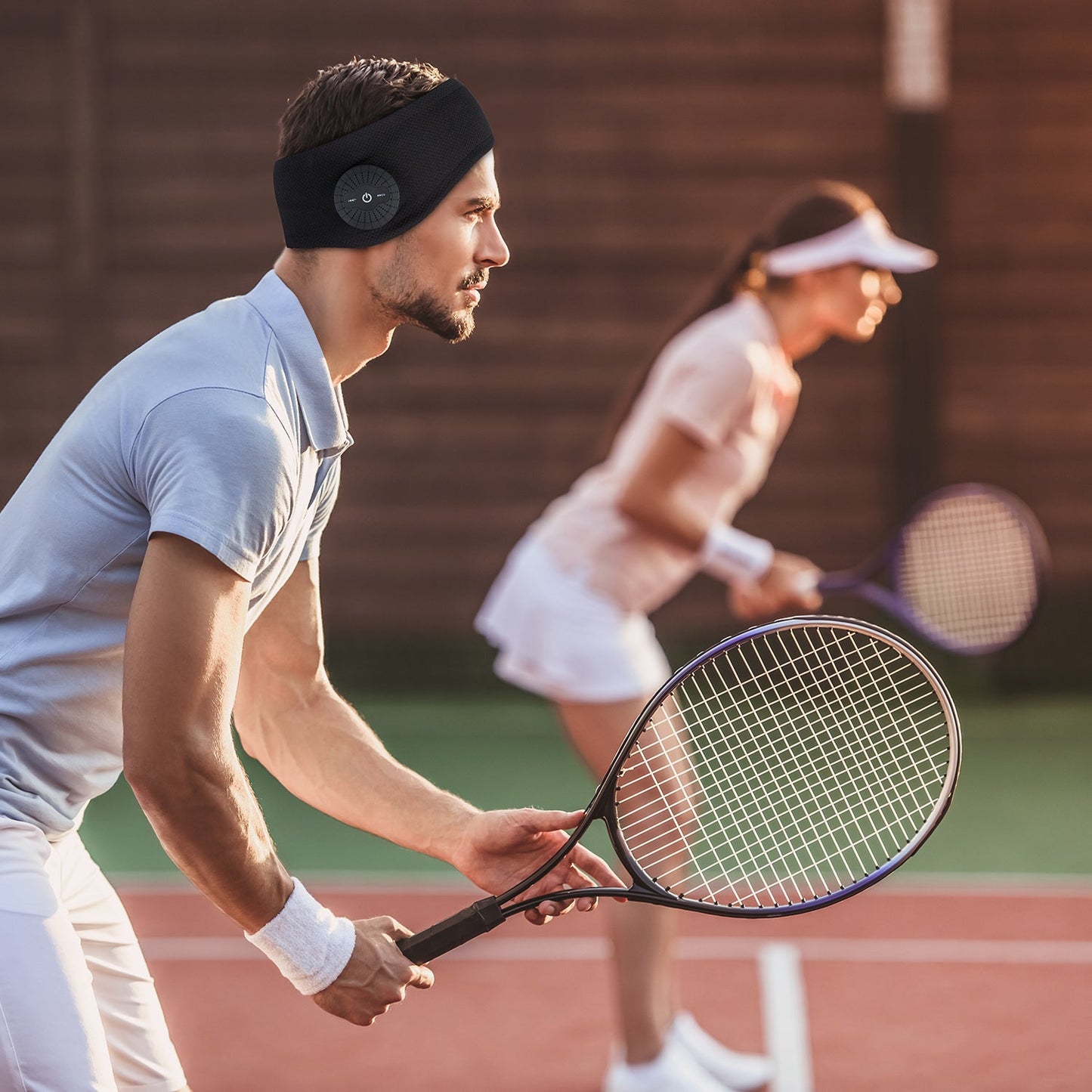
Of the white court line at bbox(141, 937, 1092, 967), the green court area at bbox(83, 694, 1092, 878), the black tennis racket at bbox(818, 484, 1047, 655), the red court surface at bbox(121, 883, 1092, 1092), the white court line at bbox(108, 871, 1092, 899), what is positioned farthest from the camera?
the green court area at bbox(83, 694, 1092, 878)

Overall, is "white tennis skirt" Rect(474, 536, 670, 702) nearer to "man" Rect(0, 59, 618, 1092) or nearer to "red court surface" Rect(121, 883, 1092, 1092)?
"red court surface" Rect(121, 883, 1092, 1092)

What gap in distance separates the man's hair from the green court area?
3.53 meters

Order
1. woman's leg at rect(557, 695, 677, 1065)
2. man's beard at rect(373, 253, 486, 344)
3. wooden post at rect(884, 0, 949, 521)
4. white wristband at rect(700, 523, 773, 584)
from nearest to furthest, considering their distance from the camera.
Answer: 1. man's beard at rect(373, 253, 486, 344)
2. woman's leg at rect(557, 695, 677, 1065)
3. white wristband at rect(700, 523, 773, 584)
4. wooden post at rect(884, 0, 949, 521)

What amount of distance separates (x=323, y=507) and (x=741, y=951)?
2.72 meters

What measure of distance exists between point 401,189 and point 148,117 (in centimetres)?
667

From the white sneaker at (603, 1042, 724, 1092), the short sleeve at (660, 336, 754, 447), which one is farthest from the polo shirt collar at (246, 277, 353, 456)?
the white sneaker at (603, 1042, 724, 1092)

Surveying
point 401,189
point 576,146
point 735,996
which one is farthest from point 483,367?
point 401,189

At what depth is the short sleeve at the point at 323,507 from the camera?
1.92 metres

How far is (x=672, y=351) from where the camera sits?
3408 mm

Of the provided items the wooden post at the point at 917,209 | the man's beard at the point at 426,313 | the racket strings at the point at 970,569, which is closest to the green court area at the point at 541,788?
the racket strings at the point at 970,569

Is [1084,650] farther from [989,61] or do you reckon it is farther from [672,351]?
[672,351]

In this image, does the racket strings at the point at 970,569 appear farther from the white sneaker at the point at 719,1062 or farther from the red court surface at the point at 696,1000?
the white sneaker at the point at 719,1062

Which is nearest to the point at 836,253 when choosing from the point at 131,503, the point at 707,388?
the point at 707,388

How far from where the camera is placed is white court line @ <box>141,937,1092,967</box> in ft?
14.0
